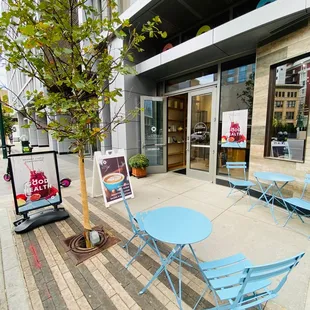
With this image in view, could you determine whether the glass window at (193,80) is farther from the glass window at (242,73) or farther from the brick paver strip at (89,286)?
the brick paver strip at (89,286)

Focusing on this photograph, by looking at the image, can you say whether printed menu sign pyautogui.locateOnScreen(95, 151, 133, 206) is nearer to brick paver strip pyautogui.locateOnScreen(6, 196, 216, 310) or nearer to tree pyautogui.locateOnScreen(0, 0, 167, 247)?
brick paver strip pyautogui.locateOnScreen(6, 196, 216, 310)

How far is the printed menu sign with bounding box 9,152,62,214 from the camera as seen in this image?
2.54 m

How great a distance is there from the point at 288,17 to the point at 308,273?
339 cm

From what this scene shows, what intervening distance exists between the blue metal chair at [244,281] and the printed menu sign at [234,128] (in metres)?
2.95

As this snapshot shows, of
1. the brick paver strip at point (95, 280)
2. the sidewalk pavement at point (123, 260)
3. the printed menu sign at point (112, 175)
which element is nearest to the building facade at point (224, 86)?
the sidewalk pavement at point (123, 260)

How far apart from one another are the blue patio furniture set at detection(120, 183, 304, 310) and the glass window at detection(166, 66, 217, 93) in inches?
151

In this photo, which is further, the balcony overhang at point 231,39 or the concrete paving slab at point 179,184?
the concrete paving slab at point 179,184

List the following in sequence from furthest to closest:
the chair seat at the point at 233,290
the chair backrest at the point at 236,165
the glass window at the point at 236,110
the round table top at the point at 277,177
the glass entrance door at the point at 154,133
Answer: the glass entrance door at the point at 154,133 → the glass window at the point at 236,110 → the chair backrest at the point at 236,165 → the round table top at the point at 277,177 → the chair seat at the point at 233,290

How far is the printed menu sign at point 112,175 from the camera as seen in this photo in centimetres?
333

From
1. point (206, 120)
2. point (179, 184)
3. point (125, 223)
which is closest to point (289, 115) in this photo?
point (206, 120)

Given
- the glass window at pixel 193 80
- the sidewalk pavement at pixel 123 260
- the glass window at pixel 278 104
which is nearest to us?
the sidewalk pavement at pixel 123 260

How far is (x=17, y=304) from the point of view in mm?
1480

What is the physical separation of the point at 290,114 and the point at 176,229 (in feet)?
10.2

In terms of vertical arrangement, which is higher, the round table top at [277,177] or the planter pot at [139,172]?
the round table top at [277,177]
